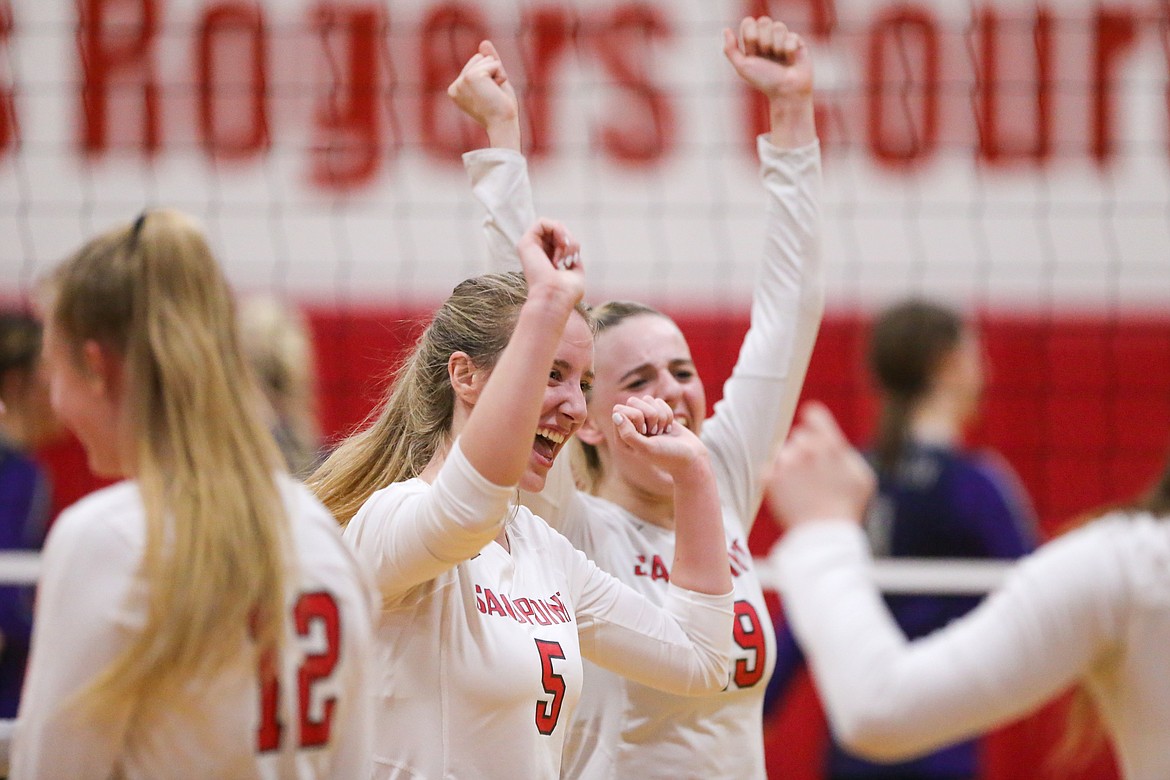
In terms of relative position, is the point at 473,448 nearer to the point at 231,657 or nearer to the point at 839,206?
the point at 231,657

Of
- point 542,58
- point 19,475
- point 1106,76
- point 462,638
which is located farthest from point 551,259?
point 1106,76

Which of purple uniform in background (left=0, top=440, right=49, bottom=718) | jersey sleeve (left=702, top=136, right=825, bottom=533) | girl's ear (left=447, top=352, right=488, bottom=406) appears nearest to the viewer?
girl's ear (left=447, top=352, right=488, bottom=406)

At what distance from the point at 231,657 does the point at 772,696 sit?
262 cm

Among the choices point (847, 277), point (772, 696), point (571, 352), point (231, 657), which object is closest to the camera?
point (231, 657)

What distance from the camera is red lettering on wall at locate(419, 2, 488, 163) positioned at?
6.83m

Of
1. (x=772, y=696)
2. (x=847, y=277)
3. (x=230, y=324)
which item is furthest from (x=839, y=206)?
(x=230, y=324)

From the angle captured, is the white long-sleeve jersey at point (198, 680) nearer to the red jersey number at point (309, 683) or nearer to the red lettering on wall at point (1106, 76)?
the red jersey number at point (309, 683)

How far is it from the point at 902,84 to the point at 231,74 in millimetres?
3344

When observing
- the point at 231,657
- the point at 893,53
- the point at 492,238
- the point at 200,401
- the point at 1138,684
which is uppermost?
the point at 893,53

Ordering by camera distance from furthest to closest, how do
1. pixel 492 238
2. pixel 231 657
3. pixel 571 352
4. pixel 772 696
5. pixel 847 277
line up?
1. pixel 847 277
2. pixel 772 696
3. pixel 492 238
4. pixel 571 352
5. pixel 231 657

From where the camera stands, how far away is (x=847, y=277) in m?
6.81

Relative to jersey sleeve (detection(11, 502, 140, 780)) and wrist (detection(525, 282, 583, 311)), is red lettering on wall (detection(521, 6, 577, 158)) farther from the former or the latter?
jersey sleeve (detection(11, 502, 140, 780))

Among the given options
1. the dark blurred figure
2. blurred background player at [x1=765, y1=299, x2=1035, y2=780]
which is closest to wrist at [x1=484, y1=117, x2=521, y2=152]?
blurred background player at [x1=765, y1=299, x2=1035, y2=780]

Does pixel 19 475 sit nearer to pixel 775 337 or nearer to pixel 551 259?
pixel 775 337
